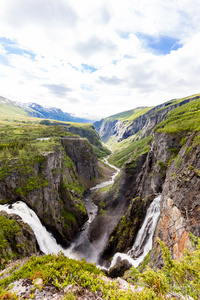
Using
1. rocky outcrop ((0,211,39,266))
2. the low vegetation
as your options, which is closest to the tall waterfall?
rocky outcrop ((0,211,39,266))

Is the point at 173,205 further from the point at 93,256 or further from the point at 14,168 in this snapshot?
the point at 14,168

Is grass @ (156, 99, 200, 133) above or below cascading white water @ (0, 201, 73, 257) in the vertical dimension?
above

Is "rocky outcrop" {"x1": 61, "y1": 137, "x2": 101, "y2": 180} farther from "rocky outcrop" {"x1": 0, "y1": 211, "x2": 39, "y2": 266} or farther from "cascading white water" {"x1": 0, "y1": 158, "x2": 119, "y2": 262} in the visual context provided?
"rocky outcrop" {"x1": 0, "y1": 211, "x2": 39, "y2": 266}

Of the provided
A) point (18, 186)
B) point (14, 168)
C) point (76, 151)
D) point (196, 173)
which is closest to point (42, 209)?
point (18, 186)

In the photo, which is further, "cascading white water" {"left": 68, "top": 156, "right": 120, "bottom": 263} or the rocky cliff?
"cascading white water" {"left": 68, "top": 156, "right": 120, "bottom": 263}

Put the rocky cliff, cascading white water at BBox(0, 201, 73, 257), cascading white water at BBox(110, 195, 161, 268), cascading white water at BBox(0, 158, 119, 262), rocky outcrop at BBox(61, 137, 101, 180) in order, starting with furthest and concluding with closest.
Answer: rocky outcrop at BBox(61, 137, 101, 180)
cascading white water at BBox(0, 158, 119, 262)
cascading white water at BBox(0, 201, 73, 257)
cascading white water at BBox(110, 195, 161, 268)
the rocky cliff

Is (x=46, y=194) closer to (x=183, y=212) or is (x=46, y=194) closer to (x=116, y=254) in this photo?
(x=116, y=254)

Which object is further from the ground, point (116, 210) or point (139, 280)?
point (139, 280)

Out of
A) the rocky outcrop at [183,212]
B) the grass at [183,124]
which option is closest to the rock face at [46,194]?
the rocky outcrop at [183,212]

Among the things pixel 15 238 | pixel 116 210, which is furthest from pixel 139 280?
pixel 116 210
